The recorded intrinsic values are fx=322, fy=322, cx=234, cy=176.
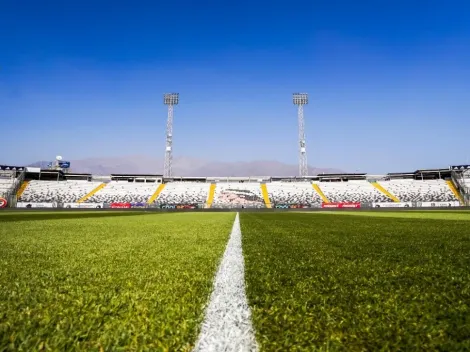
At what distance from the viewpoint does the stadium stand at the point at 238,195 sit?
62247 mm

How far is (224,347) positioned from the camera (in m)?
1.39

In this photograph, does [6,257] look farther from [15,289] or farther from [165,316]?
[165,316]

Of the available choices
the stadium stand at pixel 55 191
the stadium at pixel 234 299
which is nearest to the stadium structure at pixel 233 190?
the stadium stand at pixel 55 191

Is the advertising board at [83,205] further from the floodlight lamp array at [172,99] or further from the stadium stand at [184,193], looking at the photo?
the floodlight lamp array at [172,99]

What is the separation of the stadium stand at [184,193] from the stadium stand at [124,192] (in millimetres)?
2972

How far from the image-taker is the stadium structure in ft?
195

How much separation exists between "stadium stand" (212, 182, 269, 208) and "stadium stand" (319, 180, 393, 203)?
1408 centimetres

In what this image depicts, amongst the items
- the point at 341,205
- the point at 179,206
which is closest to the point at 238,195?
the point at 179,206

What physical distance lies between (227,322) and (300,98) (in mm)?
74092

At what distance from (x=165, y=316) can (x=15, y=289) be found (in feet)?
4.53

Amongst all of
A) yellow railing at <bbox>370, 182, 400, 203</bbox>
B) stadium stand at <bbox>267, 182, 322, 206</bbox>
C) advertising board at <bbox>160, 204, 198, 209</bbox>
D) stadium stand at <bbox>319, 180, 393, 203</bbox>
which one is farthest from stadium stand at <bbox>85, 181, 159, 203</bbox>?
yellow railing at <bbox>370, 182, 400, 203</bbox>

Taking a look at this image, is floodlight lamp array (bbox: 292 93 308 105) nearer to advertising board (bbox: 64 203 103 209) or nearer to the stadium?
advertising board (bbox: 64 203 103 209)

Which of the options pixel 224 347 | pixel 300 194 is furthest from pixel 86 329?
pixel 300 194

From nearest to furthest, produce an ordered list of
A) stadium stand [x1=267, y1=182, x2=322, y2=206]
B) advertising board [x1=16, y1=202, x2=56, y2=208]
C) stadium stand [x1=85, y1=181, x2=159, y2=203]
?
advertising board [x1=16, y1=202, x2=56, y2=208]
stadium stand [x1=85, y1=181, x2=159, y2=203]
stadium stand [x1=267, y1=182, x2=322, y2=206]
